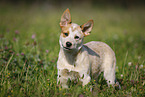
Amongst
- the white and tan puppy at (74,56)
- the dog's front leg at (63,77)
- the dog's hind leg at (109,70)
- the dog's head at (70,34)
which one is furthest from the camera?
the dog's hind leg at (109,70)

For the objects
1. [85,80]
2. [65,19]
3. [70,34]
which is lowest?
[85,80]

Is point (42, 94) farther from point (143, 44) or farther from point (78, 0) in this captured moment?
point (78, 0)

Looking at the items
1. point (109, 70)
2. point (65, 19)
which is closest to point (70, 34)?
point (65, 19)

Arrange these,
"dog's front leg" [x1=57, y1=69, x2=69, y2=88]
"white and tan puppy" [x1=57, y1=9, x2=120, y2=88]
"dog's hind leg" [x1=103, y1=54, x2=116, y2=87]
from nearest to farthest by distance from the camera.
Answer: "white and tan puppy" [x1=57, y1=9, x2=120, y2=88] < "dog's front leg" [x1=57, y1=69, x2=69, y2=88] < "dog's hind leg" [x1=103, y1=54, x2=116, y2=87]

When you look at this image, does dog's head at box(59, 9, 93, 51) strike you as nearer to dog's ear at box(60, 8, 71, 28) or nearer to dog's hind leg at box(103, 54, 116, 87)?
dog's ear at box(60, 8, 71, 28)

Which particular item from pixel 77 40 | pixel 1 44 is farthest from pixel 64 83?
pixel 1 44

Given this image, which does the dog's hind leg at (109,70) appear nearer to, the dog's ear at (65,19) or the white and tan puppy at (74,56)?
the white and tan puppy at (74,56)

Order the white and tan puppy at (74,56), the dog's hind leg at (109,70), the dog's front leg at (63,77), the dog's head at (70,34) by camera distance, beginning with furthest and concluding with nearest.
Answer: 1. the dog's hind leg at (109,70)
2. the dog's front leg at (63,77)
3. the white and tan puppy at (74,56)
4. the dog's head at (70,34)

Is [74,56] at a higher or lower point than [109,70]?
higher

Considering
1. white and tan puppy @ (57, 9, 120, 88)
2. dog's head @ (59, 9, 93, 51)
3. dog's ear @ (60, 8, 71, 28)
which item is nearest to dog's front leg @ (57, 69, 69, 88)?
white and tan puppy @ (57, 9, 120, 88)

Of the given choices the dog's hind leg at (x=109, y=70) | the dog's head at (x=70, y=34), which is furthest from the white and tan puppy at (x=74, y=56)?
the dog's hind leg at (x=109, y=70)

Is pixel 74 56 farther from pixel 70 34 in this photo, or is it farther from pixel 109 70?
pixel 109 70

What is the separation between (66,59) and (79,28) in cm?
70

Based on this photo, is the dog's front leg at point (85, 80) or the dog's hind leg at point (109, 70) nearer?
the dog's front leg at point (85, 80)
